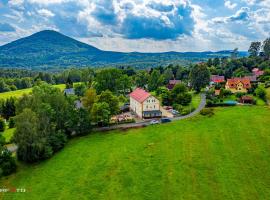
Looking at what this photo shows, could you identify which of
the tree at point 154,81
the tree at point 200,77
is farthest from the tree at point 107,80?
the tree at point 200,77

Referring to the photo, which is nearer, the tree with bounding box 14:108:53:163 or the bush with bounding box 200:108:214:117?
the tree with bounding box 14:108:53:163

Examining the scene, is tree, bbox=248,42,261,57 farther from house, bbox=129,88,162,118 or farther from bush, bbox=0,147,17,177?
bush, bbox=0,147,17,177

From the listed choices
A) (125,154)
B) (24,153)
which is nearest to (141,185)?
(125,154)

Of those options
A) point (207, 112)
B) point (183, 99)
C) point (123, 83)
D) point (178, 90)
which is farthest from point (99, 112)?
point (123, 83)

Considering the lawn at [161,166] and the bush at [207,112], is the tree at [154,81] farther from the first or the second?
the lawn at [161,166]

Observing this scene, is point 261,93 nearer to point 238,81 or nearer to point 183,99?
point 238,81

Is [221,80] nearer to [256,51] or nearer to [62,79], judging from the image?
[256,51]

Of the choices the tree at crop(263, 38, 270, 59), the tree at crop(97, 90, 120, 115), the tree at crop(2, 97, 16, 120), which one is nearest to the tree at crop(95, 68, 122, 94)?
the tree at crop(97, 90, 120, 115)
